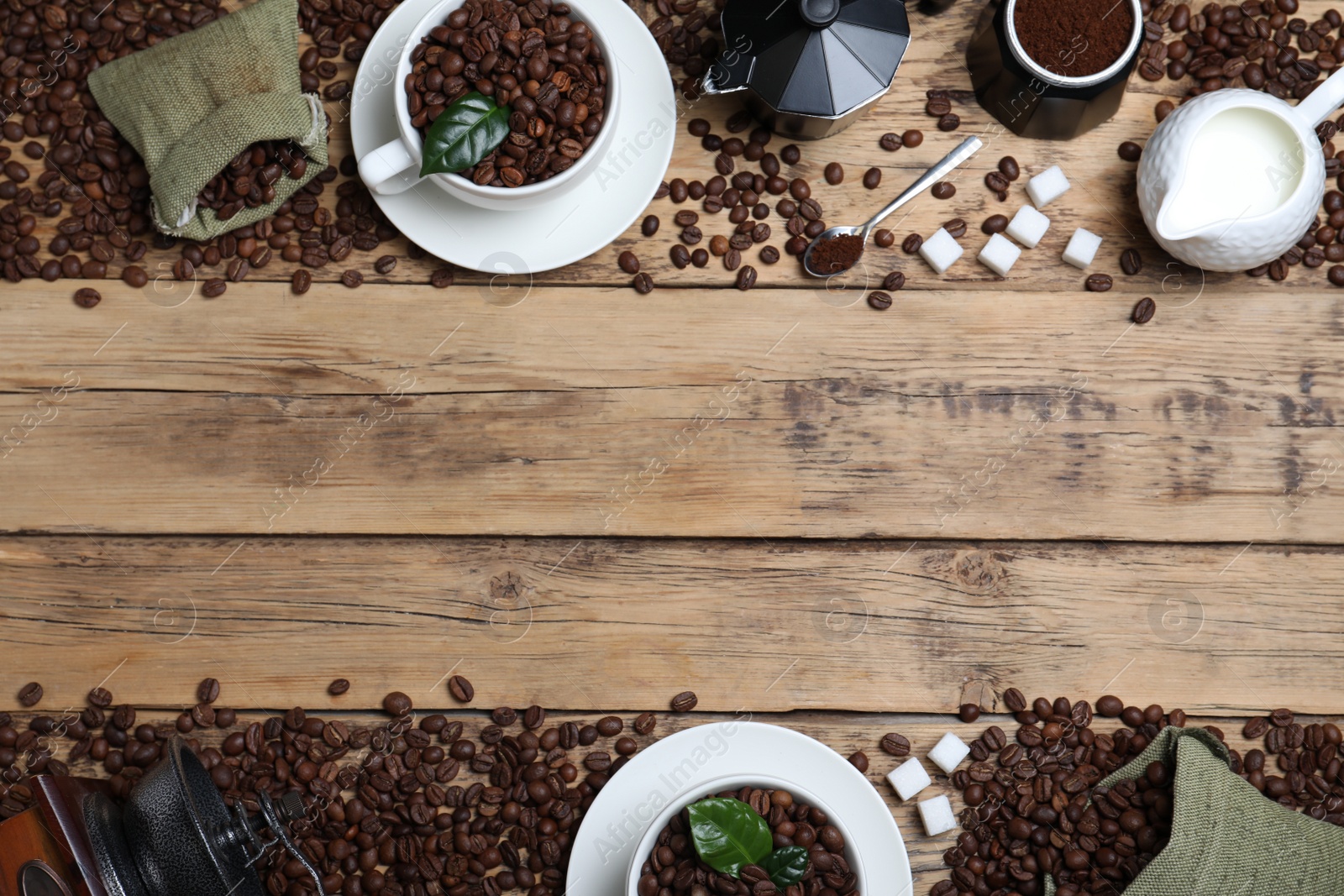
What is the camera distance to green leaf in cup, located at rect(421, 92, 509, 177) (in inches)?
45.4

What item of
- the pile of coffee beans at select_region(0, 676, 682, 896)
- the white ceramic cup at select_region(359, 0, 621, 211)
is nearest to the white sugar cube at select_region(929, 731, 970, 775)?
the pile of coffee beans at select_region(0, 676, 682, 896)

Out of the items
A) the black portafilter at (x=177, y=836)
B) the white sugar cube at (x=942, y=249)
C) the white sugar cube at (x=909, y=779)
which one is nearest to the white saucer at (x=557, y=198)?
the white sugar cube at (x=942, y=249)

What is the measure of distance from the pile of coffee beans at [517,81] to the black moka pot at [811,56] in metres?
0.18

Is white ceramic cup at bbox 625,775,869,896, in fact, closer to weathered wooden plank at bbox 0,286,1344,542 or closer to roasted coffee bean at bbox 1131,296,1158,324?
weathered wooden plank at bbox 0,286,1344,542

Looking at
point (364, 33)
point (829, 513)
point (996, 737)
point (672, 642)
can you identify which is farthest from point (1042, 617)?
point (364, 33)

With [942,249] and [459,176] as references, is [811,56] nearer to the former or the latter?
[942,249]

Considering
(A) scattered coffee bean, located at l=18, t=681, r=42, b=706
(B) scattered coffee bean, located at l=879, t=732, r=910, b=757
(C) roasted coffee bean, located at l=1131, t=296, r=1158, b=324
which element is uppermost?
(C) roasted coffee bean, located at l=1131, t=296, r=1158, b=324

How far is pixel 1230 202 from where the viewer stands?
1.30 meters

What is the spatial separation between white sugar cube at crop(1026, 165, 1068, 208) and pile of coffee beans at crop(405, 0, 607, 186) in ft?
2.04

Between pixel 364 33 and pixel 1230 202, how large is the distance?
121 cm

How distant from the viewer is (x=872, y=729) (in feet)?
4.36

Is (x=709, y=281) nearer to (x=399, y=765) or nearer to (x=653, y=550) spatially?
(x=653, y=550)

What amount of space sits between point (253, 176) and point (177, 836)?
32.9 inches

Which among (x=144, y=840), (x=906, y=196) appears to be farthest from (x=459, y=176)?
(x=144, y=840)
